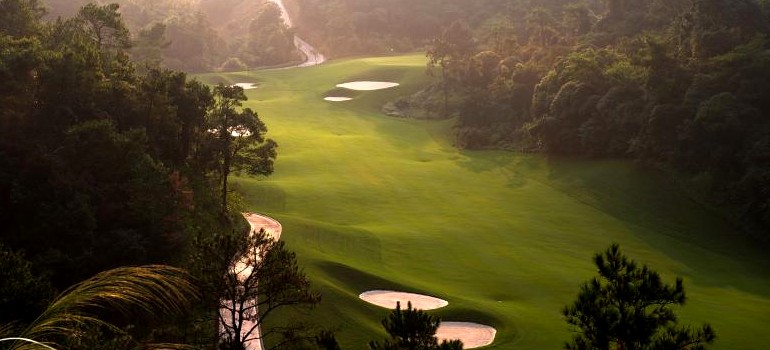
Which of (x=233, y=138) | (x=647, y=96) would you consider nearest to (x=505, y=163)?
(x=647, y=96)

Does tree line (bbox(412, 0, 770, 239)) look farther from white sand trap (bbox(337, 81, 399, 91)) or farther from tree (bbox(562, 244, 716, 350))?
tree (bbox(562, 244, 716, 350))

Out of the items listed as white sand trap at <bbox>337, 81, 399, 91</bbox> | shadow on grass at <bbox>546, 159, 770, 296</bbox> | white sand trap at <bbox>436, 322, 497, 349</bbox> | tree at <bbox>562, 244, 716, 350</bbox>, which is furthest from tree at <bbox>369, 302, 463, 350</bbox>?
white sand trap at <bbox>337, 81, 399, 91</bbox>

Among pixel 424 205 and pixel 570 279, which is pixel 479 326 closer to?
pixel 570 279

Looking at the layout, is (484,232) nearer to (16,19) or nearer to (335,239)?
(335,239)

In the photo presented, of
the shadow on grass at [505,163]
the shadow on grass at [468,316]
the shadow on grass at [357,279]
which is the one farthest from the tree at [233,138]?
the shadow on grass at [505,163]

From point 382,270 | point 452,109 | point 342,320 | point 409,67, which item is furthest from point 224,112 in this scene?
point 409,67
